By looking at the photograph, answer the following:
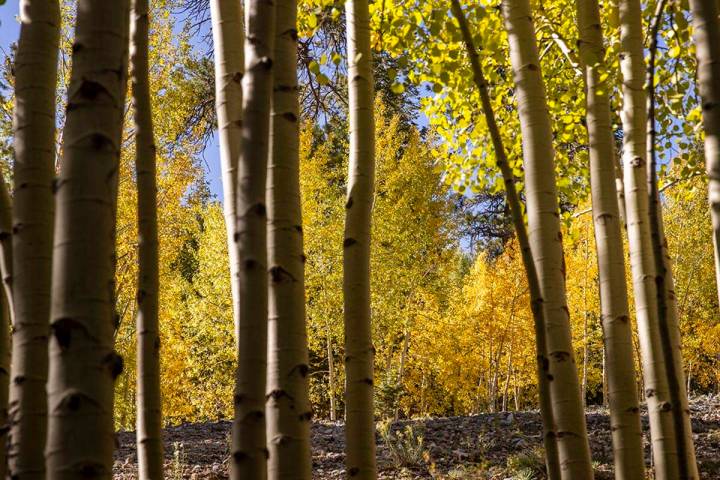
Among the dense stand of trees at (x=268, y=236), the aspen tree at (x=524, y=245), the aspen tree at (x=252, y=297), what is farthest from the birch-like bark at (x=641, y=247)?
the aspen tree at (x=252, y=297)

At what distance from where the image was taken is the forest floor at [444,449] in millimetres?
5652

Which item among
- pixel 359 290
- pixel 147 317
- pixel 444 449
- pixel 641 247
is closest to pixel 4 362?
pixel 147 317

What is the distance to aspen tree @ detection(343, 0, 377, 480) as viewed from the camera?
6.77ft

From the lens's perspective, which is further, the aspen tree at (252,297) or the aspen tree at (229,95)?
the aspen tree at (229,95)

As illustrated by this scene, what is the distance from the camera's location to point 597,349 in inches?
848

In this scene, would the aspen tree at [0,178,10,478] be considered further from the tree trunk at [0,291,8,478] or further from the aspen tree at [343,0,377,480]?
the aspen tree at [343,0,377,480]

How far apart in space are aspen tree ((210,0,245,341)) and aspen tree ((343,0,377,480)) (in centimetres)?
37

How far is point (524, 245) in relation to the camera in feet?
5.03

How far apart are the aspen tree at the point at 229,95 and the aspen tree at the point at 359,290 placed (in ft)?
1.21

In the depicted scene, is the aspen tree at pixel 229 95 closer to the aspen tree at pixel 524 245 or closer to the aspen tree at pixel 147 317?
the aspen tree at pixel 147 317

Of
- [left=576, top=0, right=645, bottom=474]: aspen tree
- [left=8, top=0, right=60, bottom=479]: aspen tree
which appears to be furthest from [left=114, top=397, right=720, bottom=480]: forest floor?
[left=8, top=0, right=60, bottom=479]: aspen tree

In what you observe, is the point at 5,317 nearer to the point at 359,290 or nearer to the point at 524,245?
the point at 359,290

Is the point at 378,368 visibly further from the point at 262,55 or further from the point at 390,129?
the point at 262,55

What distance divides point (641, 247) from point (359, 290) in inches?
47.8
